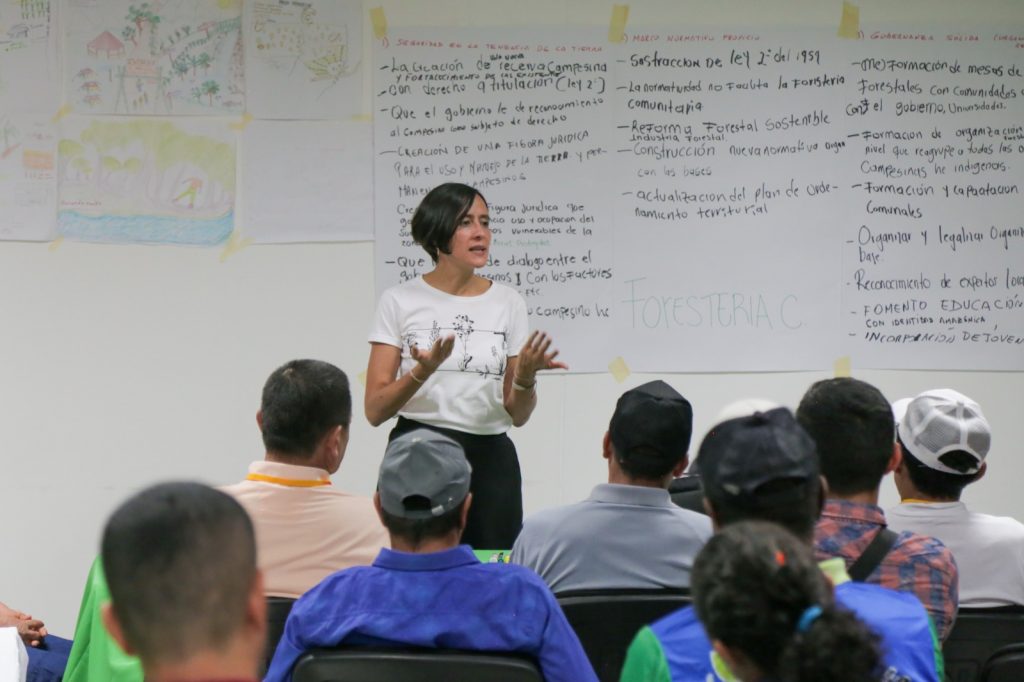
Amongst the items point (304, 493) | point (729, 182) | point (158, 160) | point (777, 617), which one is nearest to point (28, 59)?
point (158, 160)

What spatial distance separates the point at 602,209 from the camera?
407 cm

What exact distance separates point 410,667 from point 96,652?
757 mm

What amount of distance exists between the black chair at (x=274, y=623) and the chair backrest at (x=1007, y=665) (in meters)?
1.14

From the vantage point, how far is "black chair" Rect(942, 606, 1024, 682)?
6.21ft

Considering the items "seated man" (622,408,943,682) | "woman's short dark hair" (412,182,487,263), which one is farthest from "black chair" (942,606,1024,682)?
"woman's short dark hair" (412,182,487,263)

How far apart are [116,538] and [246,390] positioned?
10.1 ft

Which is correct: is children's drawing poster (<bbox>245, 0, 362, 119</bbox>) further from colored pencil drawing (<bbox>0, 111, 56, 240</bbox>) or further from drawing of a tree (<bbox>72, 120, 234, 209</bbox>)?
colored pencil drawing (<bbox>0, 111, 56, 240</bbox>)

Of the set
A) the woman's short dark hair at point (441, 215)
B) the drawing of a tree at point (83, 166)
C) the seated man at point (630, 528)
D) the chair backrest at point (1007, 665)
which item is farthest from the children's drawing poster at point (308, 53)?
the chair backrest at point (1007, 665)

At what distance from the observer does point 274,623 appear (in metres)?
1.95

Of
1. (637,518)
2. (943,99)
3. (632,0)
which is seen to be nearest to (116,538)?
(637,518)

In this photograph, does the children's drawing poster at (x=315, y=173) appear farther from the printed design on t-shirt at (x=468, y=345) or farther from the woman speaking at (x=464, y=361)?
the printed design on t-shirt at (x=468, y=345)

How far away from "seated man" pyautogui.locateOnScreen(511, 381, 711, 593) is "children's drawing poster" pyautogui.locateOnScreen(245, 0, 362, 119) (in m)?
2.31

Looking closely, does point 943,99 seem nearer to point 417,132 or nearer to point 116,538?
point 417,132

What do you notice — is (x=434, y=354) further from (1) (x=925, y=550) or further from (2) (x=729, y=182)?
(2) (x=729, y=182)
